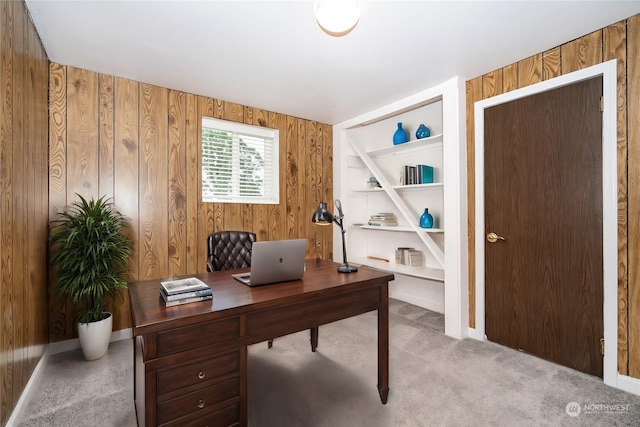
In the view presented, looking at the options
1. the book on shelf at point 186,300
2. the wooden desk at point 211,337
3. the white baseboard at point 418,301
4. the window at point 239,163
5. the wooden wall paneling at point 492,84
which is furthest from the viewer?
the white baseboard at point 418,301

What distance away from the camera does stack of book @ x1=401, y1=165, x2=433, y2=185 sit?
3471 millimetres

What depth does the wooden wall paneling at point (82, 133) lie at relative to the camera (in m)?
2.67

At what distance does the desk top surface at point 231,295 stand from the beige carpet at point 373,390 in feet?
2.52

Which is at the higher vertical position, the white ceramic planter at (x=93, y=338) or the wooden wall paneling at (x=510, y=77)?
the wooden wall paneling at (x=510, y=77)

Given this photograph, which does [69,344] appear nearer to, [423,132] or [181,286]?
[181,286]

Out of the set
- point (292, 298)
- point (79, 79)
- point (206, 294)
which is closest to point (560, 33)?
point (292, 298)

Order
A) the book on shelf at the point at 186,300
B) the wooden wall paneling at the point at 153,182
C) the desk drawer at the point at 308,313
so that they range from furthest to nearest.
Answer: the wooden wall paneling at the point at 153,182 → the desk drawer at the point at 308,313 → the book on shelf at the point at 186,300

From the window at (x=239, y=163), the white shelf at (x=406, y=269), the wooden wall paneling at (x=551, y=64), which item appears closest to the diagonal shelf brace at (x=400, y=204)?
the white shelf at (x=406, y=269)

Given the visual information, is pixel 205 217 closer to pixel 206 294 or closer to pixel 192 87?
pixel 192 87

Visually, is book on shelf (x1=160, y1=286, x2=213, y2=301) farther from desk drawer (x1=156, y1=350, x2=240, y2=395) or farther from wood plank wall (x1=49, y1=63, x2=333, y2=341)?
wood plank wall (x1=49, y1=63, x2=333, y2=341)

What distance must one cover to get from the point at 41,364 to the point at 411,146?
4.08 meters

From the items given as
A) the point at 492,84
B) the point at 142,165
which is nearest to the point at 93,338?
the point at 142,165

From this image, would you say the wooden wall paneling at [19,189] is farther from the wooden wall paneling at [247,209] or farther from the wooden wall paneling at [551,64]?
the wooden wall paneling at [551,64]

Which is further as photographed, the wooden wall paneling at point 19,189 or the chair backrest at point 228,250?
the chair backrest at point 228,250
